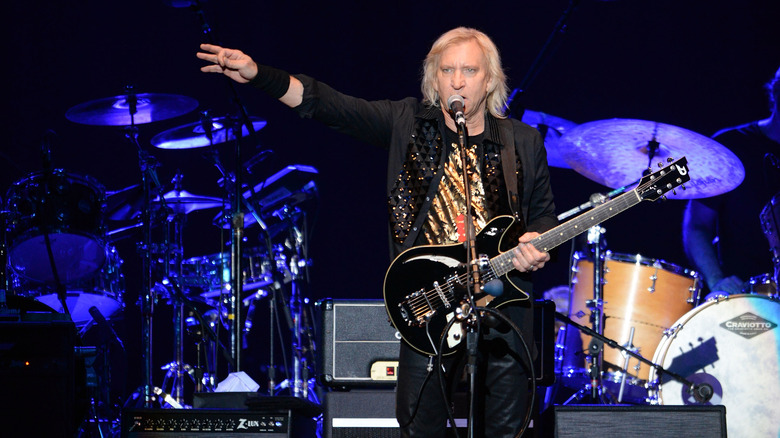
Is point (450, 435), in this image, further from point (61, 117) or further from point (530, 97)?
point (61, 117)

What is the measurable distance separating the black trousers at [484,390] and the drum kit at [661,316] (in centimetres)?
156

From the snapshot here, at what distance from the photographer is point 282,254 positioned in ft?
20.3

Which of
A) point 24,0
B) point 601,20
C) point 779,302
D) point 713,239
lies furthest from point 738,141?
point 24,0

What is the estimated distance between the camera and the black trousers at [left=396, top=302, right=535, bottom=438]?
287 centimetres

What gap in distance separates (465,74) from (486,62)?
13cm

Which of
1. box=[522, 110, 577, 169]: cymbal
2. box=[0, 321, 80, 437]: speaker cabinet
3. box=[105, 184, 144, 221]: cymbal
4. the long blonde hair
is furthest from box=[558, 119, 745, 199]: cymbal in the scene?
box=[0, 321, 80, 437]: speaker cabinet

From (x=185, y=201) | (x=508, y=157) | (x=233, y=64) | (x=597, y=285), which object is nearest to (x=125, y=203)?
(x=185, y=201)

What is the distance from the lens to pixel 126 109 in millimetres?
5621

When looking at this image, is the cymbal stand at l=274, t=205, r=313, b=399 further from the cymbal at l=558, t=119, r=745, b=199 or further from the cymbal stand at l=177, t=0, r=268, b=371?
the cymbal at l=558, t=119, r=745, b=199

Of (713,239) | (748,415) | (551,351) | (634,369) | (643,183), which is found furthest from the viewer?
(713,239)

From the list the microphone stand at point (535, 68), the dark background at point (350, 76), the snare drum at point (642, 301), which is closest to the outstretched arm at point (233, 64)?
the microphone stand at point (535, 68)

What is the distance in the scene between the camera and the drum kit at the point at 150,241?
526cm

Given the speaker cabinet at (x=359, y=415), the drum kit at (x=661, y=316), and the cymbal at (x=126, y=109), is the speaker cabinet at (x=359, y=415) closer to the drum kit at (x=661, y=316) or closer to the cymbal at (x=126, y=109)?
the drum kit at (x=661, y=316)

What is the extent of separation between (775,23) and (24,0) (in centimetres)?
562
